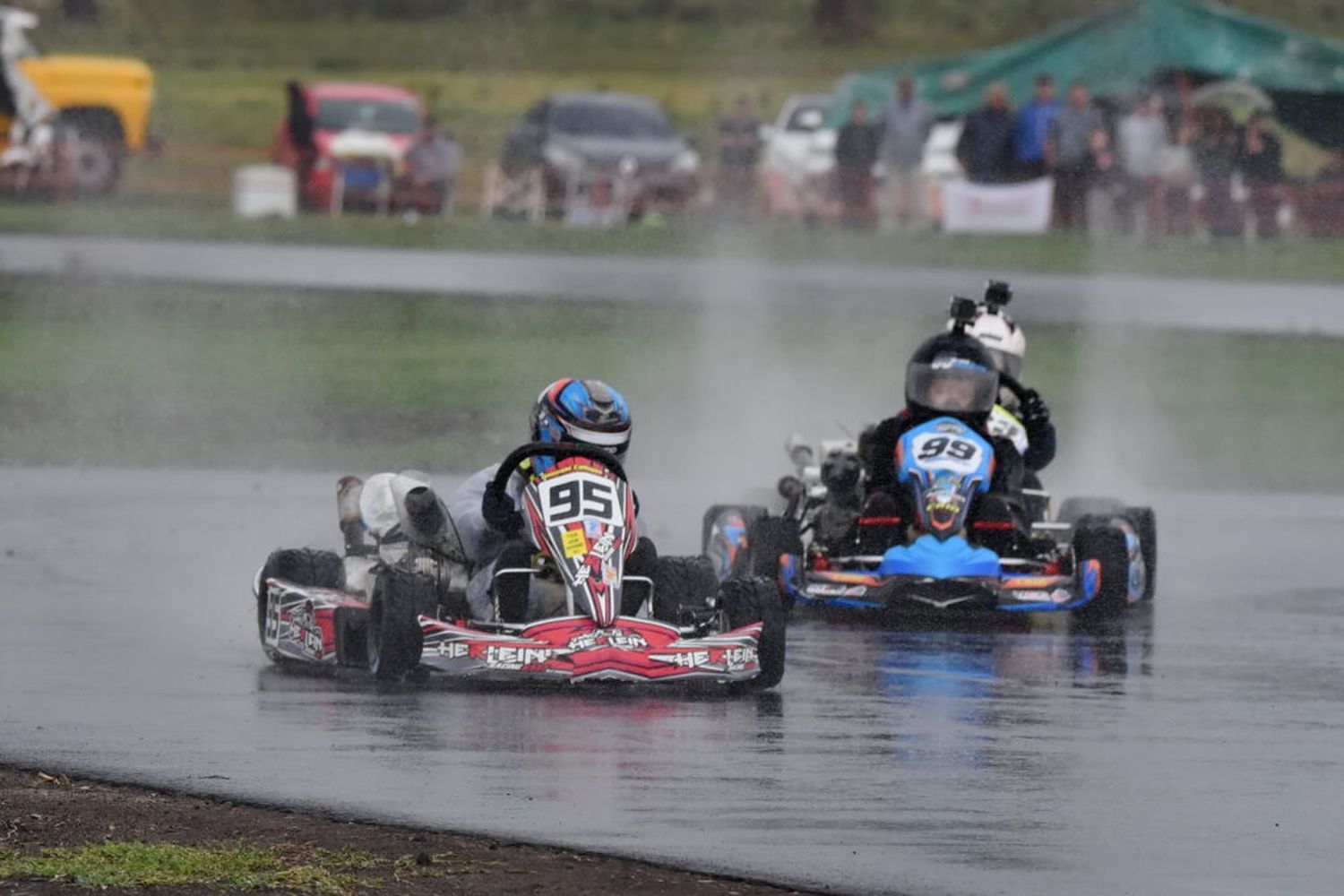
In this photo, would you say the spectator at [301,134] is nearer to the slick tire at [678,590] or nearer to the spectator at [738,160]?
the spectator at [738,160]

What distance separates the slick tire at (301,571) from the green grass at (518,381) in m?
6.45

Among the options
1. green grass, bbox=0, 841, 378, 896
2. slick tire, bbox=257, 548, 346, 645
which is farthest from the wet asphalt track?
green grass, bbox=0, 841, 378, 896

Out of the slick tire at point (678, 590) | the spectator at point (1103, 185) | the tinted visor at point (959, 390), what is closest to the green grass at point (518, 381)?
the tinted visor at point (959, 390)

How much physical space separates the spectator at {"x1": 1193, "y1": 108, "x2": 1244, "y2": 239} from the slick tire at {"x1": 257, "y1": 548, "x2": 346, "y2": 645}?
23.3 meters

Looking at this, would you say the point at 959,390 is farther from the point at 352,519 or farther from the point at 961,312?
the point at 352,519

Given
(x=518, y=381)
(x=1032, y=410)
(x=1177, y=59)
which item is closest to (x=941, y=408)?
(x=1032, y=410)

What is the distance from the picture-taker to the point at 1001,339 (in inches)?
568

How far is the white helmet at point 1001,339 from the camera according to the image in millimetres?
14391

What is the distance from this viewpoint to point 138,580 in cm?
1340

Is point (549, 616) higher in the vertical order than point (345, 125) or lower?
lower

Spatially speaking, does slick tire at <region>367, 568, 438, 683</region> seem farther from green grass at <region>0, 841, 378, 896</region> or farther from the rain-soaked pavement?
green grass at <region>0, 841, 378, 896</region>

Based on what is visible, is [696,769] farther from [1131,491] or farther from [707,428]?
[707,428]

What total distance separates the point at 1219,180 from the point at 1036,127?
209 cm

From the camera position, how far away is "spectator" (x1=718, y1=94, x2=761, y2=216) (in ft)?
121
